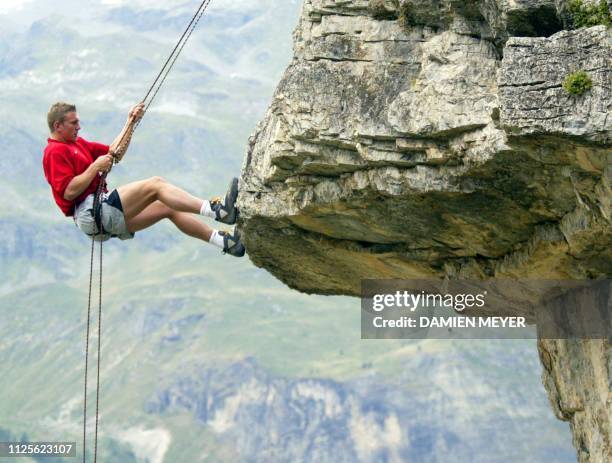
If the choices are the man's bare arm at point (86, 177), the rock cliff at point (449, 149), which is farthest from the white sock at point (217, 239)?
the man's bare arm at point (86, 177)

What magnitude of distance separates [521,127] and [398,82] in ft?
Answer: 11.6

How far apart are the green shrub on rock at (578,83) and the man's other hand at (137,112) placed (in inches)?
339

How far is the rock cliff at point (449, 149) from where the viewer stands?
15188mm

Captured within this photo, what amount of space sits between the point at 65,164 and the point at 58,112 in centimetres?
90

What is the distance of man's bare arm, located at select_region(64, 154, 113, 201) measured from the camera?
20.8m

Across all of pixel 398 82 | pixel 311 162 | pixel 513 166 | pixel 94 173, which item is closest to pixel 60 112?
pixel 94 173

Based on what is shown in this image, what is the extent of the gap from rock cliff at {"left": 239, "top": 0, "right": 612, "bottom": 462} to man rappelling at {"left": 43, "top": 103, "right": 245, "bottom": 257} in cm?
89

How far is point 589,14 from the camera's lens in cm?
1531

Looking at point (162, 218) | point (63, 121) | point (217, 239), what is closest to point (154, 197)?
point (162, 218)

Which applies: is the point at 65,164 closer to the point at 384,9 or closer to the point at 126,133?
the point at 126,133

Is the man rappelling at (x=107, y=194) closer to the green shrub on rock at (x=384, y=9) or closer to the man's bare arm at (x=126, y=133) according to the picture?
the man's bare arm at (x=126, y=133)

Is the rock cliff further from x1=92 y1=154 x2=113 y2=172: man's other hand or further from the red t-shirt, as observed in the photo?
the red t-shirt

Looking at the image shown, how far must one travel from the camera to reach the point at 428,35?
18.5 meters

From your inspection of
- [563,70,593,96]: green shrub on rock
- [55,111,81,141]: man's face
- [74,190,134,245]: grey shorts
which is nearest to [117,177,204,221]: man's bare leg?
[74,190,134,245]: grey shorts
